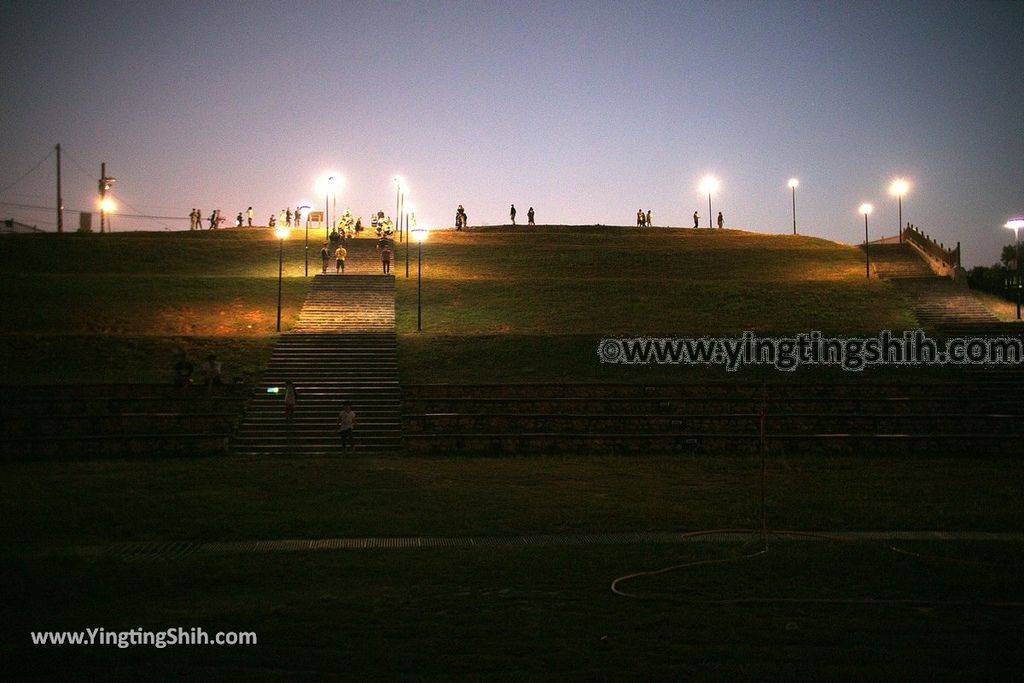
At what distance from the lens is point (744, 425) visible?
20859 mm

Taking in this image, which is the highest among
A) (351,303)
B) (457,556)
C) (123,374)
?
(351,303)

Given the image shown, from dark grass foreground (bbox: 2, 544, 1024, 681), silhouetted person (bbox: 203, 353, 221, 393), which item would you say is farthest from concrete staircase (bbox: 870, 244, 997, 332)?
silhouetted person (bbox: 203, 353, 221, 393)

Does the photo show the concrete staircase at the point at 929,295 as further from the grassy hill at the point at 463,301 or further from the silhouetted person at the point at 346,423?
the silhouetted person at the point at 346,423

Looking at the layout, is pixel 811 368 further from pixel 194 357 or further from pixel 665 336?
pixel 194 357

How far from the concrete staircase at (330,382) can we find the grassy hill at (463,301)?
0.93 m

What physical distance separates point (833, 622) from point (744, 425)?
13.5 metres

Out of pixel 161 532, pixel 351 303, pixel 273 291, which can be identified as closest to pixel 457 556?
pixel 161 532

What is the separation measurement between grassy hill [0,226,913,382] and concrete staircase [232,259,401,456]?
3.04 feet

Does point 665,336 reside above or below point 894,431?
above

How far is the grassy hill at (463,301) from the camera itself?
26328mm

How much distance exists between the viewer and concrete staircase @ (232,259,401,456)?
2083 cm

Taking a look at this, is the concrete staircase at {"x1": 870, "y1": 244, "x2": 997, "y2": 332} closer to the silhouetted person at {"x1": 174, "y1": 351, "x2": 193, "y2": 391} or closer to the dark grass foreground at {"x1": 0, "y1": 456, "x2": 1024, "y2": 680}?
the dark grass foreground at {"x1": 0, "y1": 456, "x2": 1024, "y2": 680}

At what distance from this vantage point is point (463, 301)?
118ft

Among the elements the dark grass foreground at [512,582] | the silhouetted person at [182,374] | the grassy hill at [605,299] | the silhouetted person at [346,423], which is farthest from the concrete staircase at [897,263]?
the silhouetted person at [182,374]
